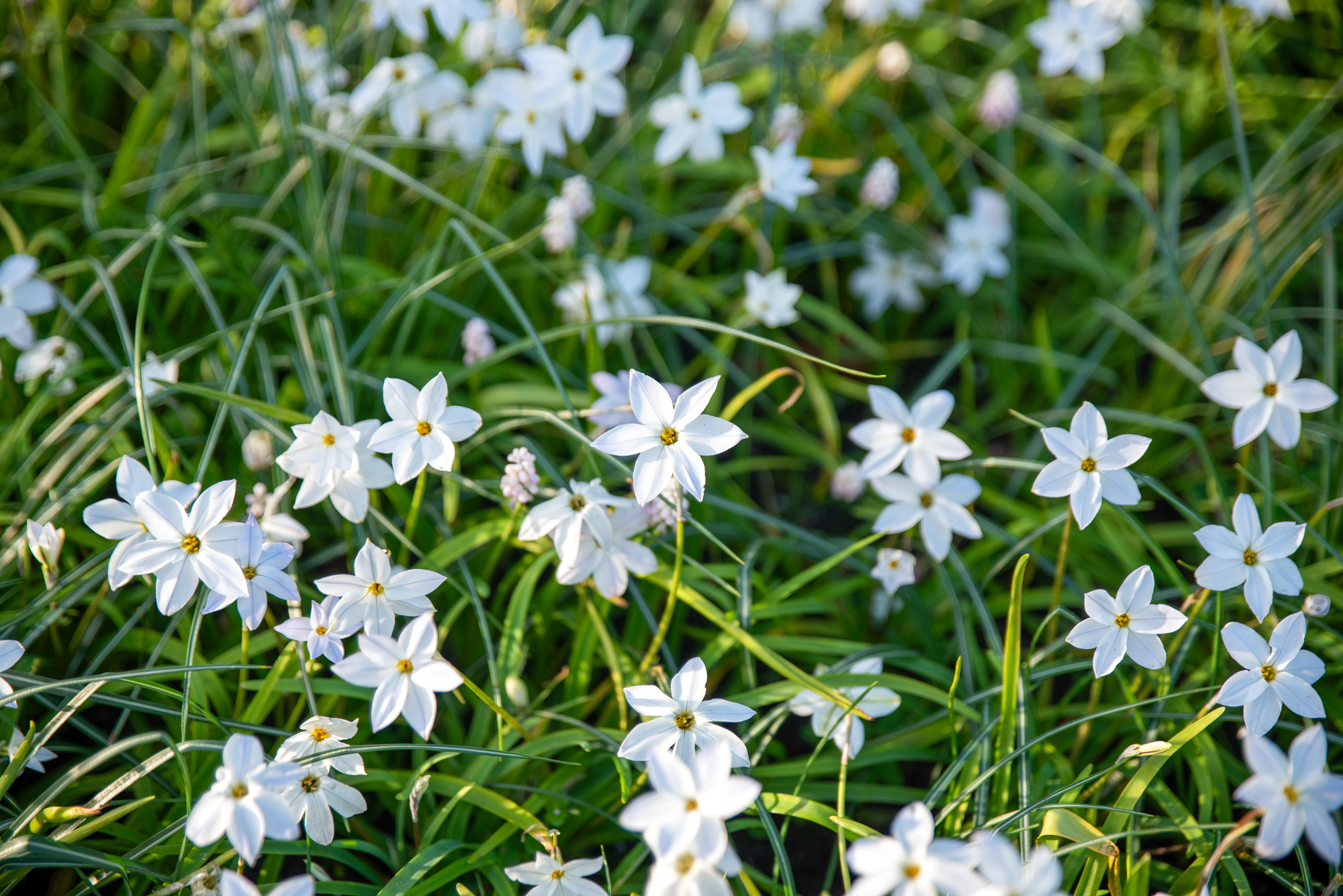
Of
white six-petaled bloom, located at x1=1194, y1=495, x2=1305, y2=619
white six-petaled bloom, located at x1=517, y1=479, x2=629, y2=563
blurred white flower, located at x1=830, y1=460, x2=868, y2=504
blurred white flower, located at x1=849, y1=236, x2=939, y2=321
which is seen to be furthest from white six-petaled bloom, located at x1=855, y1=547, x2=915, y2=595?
blurred white flower, located at x1=849, y1=236, x2=939, y2=321

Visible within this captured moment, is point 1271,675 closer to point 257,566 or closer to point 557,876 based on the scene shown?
point 557,876

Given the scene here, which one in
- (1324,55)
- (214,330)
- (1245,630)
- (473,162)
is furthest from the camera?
(1324,55)

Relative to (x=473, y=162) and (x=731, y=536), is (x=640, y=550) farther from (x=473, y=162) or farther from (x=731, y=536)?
(x=473, y=162)

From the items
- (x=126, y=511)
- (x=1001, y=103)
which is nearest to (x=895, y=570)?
(x=126, y=511)

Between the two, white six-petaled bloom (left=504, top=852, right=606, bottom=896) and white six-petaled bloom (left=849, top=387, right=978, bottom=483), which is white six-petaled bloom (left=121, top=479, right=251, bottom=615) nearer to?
white six-petaled bloom (left=504, top=852, right=606, bottom=896)

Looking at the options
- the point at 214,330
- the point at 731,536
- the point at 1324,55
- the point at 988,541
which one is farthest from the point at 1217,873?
the point at 1324,55

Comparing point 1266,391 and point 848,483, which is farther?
point 848,483
